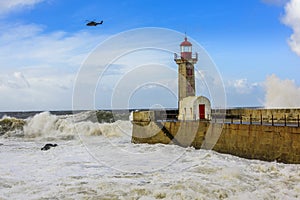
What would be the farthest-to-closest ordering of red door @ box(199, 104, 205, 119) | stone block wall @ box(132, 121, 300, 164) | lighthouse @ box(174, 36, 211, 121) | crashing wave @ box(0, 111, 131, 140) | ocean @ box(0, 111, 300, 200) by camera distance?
crashing wave @ box(0, 111, 131, 140), lighthouse @ box(174, 36, 211, 121), red door @ box(199, 104, 205, 119), stone block wall @ box(132, 121, 300, 164), ocean @ box(0, 111, 300, 200)

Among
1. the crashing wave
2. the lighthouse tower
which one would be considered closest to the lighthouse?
the lighthouse tower

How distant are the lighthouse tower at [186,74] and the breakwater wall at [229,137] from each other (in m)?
3.68

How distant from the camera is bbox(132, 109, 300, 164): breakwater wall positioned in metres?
12.1

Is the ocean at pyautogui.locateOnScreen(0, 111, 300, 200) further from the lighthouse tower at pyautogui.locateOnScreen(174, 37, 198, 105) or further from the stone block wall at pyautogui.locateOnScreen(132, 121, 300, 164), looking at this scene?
the lighthouse tower at pyautogui.locateOnScreen(174, 37, 198, 105)

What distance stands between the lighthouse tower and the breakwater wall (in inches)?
145

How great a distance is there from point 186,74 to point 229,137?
889 centimetres

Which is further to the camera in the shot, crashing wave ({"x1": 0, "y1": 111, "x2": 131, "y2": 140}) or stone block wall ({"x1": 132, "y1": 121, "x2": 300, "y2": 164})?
crashing wave ({"x1": 0, "y1": 111, "x2": 131, "y2": 140})

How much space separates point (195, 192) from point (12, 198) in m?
3.92

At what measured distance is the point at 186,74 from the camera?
77.4ft

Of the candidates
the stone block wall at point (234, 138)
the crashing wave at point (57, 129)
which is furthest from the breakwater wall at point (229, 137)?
the crashing wave at point (57, 129)

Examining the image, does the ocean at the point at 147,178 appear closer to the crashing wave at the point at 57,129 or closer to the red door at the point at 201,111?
the red door at the point at 201,111

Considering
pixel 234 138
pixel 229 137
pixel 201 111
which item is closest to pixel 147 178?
pixel 234 138

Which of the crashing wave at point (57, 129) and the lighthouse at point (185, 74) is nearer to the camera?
the lighthouse at point (185, 74)

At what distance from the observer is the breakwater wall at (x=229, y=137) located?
12.1 metres
